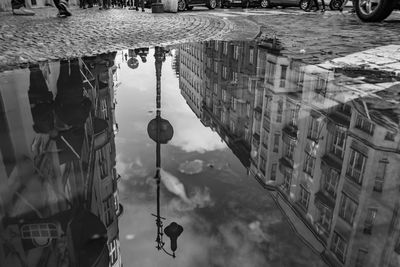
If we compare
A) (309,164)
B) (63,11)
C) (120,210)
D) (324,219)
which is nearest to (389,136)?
(309,164)

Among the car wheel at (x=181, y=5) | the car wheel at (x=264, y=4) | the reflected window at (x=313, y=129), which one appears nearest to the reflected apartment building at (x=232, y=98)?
the reflected window at (x=313, y=129)

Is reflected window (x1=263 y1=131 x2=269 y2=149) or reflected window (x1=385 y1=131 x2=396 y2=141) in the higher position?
reflected window (x1=385 y1=131 x2=396 y2=141)

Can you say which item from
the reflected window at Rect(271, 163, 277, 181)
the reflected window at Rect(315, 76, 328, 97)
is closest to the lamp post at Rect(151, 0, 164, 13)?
the reflected window at Rect(315, 76, 328, 97)

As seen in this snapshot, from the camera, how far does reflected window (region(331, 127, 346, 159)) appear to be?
315 centimetres

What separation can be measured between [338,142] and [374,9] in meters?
12.0

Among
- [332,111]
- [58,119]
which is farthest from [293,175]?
[58,119]

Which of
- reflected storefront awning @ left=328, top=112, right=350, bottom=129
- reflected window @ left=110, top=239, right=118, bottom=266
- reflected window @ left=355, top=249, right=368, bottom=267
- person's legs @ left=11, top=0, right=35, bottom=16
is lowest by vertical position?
reflected window @ left=110, top=239, right=118, bottom=266

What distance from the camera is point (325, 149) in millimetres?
3373

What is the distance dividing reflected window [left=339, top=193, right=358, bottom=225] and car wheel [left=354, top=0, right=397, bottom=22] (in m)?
11.8

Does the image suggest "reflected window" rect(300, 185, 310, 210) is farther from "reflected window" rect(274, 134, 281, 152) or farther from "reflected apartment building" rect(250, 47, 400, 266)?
"reflected window" rect(274, 134, 281, 152)

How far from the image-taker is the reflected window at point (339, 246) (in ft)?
6.92

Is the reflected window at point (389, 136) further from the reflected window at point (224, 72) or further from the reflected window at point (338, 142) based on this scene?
the reflected window at point (224, 72)

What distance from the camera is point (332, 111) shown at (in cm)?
426

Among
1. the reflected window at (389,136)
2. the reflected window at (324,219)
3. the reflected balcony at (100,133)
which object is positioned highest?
the reflected window at (389,136)
